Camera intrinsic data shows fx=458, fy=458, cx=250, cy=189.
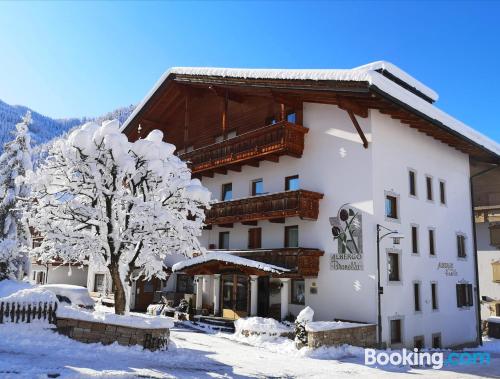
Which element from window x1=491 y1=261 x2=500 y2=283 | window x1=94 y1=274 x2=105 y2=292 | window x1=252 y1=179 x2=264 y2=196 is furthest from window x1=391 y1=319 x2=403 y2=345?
window x1=94 y1=274 x2=105 y2=292

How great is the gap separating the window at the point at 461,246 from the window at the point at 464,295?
5.60 feet

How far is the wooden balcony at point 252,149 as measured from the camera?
76.9 ft

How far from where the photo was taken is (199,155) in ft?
95.0

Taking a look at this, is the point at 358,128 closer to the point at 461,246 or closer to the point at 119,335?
the point at 461,246

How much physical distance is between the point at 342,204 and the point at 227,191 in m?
9.59

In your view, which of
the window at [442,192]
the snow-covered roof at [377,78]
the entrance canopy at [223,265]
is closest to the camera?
the snow-covered roof at [377,78]

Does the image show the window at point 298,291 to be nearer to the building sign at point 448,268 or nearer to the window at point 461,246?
the building sign at point 448,268

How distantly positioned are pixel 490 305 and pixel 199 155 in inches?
874

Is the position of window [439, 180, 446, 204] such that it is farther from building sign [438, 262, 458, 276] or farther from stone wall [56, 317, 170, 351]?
stone wall [56, 317, 170, 351]

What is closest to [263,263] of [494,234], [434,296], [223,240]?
[223,240]

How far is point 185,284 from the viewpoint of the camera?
101ft

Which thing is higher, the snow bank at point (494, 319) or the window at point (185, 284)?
the window at point (185, 284)

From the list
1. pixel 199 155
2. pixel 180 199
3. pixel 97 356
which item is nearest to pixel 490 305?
pixel 199 155

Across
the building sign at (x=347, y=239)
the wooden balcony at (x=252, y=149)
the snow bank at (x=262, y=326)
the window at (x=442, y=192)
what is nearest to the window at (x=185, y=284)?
the wooden balcony at (x=252, y=149)
